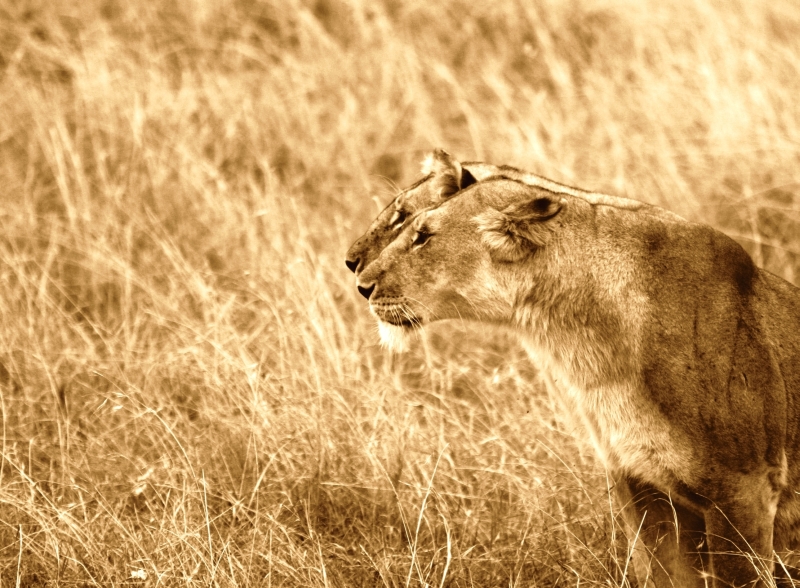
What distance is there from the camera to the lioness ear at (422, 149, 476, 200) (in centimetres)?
439

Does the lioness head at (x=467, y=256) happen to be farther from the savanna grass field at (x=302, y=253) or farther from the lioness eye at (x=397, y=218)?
the savanna grass field at (x=302, y=253)

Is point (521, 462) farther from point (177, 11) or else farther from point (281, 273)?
point (177, 11)

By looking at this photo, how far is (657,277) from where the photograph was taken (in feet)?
13.2

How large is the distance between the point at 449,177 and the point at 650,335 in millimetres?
958

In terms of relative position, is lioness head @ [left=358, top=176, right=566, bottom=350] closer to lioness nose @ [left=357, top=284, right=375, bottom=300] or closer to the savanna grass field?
lioness nose @ [left=357, top=284, right=375, bottom=300]

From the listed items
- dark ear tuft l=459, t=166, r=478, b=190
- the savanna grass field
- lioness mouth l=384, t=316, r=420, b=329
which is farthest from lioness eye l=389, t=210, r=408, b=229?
the savanna grass field

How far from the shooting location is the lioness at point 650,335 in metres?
3.84

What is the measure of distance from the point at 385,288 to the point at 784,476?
1.48 meters

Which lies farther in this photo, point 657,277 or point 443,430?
point 443,430

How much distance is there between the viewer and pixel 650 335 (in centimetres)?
394

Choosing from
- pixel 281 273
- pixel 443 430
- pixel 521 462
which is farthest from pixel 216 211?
pixel 521 462

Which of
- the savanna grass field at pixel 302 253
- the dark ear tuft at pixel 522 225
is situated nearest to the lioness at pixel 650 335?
the dark ear tuft at pixel 522 225

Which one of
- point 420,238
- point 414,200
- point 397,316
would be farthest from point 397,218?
point 397,316

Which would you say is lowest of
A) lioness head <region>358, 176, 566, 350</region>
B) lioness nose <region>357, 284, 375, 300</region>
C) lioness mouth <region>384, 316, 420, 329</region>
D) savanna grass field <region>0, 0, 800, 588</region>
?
savanna grass field <region>0, 0, 800, 588</region>
